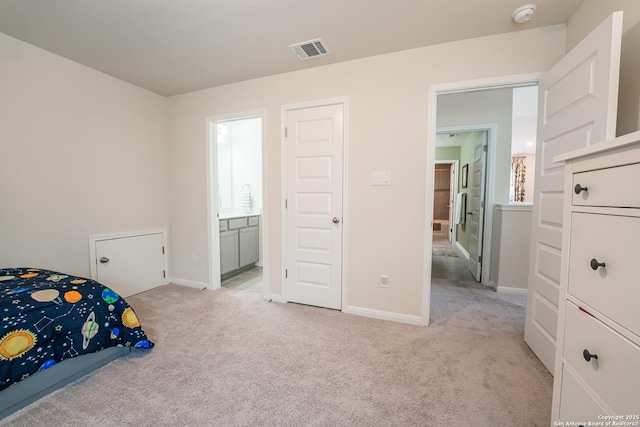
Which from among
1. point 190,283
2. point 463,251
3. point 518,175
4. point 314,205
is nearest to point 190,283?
point 190,283

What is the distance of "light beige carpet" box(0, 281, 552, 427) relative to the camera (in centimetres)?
135

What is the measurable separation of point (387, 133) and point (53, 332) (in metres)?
2.73

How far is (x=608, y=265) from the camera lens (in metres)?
0.71

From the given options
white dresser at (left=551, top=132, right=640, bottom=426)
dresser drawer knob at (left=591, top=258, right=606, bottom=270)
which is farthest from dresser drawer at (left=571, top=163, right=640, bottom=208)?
dresser drawer knob at (left=591, top=258, right=606, bottom=270)

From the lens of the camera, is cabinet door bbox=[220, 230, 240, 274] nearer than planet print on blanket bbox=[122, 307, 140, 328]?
No

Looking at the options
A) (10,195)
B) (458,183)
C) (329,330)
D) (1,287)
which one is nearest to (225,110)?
(10,195)

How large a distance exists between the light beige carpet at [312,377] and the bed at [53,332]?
89mm

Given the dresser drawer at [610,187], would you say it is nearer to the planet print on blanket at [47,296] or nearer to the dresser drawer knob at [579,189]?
the dresser drawer knob at [579,189]

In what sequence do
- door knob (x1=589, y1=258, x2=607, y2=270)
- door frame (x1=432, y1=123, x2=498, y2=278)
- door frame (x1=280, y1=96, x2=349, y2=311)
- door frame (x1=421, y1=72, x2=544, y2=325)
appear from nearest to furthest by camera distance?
door knob (x1=589, y1=258, x2=607, y2=270) → door frame (x1=421, y1=72, x2=544, y2=325) → door frame (x1=280, y1=96, x2=349, y2=311) → door frame (x1=432, y1=123, x2=498, y2=278)

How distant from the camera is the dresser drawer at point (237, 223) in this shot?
3717 mm

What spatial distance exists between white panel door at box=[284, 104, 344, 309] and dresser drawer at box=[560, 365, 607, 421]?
6.01 feet

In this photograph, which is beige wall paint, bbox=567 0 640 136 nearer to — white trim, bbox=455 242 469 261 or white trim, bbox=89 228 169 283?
white trim, bbox=455 242 469 261

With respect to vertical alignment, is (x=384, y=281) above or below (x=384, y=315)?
above

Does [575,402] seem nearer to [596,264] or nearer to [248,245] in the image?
[596,264]
